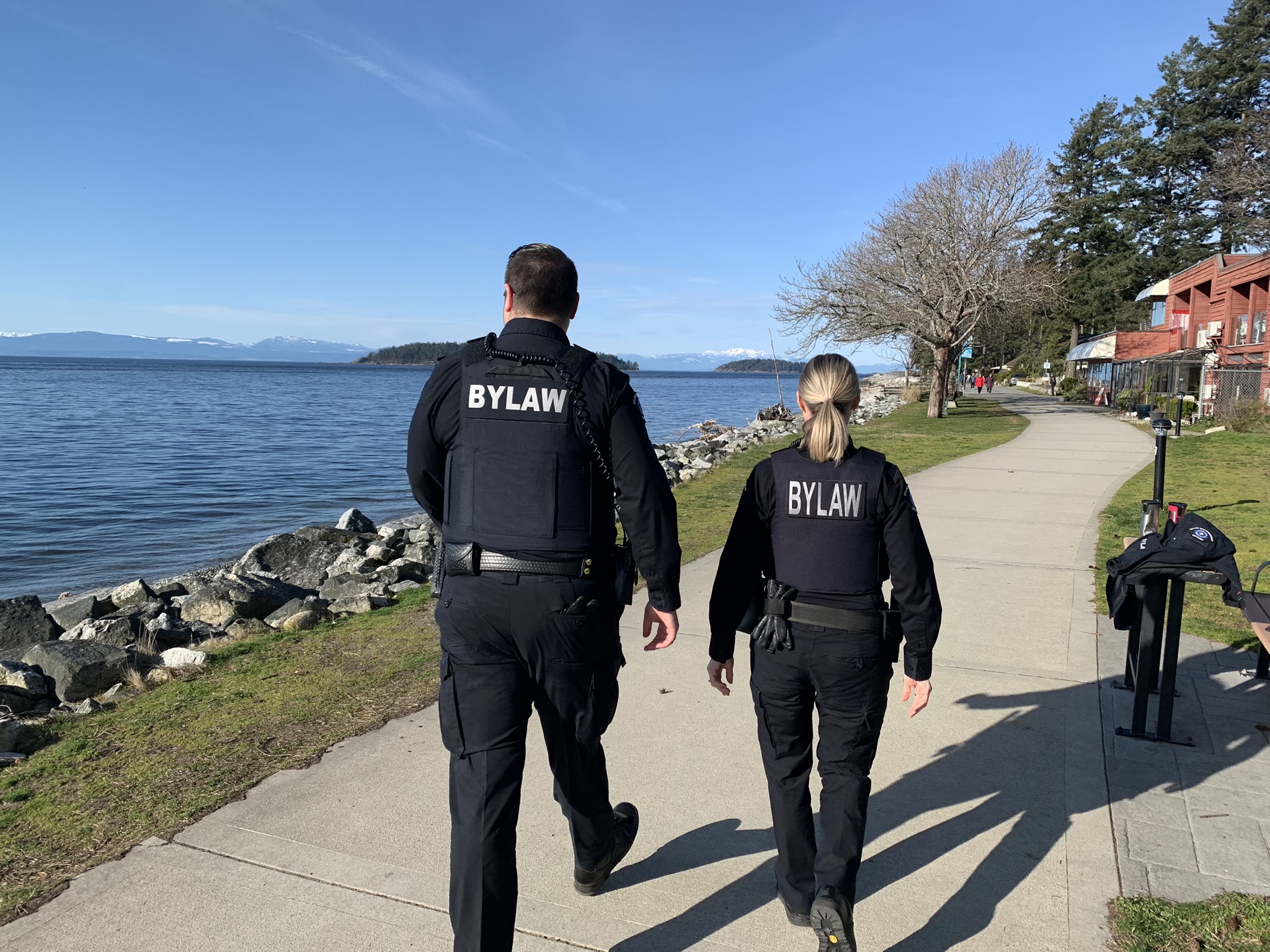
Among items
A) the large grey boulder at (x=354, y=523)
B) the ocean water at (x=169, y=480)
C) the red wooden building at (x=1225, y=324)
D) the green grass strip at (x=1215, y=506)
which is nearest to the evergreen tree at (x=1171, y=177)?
the red wooden building at (x=1225, y=324)

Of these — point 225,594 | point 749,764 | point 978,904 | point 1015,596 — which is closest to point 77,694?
point 225,594

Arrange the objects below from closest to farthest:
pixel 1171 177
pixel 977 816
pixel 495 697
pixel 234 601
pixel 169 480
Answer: pixel 495 697 < pixel 977 816 < pixel 234 601 < pixel 169 480 < pixel 1171 177

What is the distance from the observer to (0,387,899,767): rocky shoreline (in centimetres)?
548

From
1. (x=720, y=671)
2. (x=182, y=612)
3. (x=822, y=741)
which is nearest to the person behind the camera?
(x=822, y=741)

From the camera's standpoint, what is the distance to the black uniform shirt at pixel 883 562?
282 cm

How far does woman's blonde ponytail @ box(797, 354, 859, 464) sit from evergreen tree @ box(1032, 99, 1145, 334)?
58143mm

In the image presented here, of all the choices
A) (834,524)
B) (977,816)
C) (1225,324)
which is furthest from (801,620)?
(1225,324)

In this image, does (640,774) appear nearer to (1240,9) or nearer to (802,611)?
(802,611)

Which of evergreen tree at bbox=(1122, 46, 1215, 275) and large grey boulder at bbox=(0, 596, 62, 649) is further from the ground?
evergreen tree at bbox=(1122, 46, 1215, 275)

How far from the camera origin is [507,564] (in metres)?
2.60

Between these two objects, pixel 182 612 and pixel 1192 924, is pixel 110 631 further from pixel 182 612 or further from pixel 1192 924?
pixel 1192 924

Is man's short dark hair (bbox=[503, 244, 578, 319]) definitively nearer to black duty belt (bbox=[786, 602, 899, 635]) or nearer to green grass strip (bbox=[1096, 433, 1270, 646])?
black duty belt (bbox=[786, 602, 899, 635])

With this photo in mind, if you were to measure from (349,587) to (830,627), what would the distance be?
7669mm

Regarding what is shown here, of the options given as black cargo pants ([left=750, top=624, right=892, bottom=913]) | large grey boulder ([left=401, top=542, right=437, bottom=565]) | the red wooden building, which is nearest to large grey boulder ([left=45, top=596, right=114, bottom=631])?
large grey boulder ([left=401, top=542, right=437, bottom=565])
